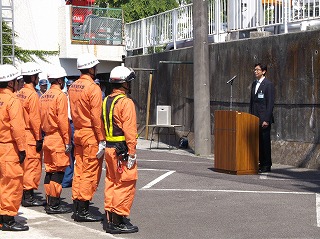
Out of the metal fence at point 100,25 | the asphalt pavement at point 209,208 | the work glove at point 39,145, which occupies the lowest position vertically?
the asphalt pavement at point 209,208

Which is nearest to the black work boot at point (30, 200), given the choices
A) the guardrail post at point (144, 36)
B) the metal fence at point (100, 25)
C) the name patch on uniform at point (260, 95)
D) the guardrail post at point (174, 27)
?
the name patch on uniform at point (260, 95)

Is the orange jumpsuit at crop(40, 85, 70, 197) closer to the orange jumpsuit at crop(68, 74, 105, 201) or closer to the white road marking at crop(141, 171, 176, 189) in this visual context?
the orange jumpsuit at crop(68, 74, 105, 201)

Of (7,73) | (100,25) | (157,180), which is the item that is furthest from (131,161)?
(100,25)

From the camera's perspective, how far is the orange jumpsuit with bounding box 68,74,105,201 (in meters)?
11.1

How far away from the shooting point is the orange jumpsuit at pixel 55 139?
1204cm

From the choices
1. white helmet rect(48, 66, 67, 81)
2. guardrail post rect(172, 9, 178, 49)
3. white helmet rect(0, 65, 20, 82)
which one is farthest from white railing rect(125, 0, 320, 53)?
white helmet rect(0, 65, 20, 82)

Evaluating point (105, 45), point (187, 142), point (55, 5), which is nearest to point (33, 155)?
point (187, 142)

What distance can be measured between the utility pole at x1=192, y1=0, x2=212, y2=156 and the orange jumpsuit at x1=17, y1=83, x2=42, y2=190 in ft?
23.8

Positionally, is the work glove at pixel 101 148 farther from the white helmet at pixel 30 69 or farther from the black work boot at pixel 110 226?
the white helmet at pixel 30 69

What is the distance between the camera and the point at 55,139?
12133 mm

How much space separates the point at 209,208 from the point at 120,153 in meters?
2.20

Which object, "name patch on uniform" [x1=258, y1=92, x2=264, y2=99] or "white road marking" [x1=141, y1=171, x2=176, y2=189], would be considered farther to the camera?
"name patch on uniform" [x1=258, y1=92, x2=264, y2=99]

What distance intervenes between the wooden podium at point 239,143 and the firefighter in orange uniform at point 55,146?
4.30 m

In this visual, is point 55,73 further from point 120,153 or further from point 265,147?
point 265,147
